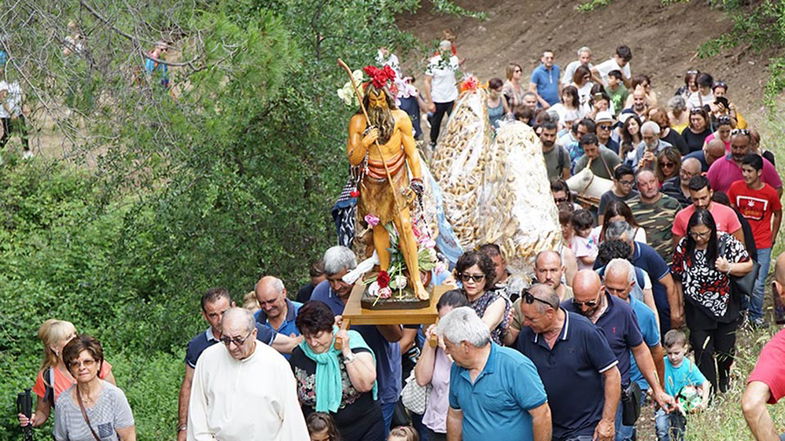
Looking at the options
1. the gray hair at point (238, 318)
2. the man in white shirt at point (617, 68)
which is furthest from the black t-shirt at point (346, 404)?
the man in white shirt at point (617, 68)

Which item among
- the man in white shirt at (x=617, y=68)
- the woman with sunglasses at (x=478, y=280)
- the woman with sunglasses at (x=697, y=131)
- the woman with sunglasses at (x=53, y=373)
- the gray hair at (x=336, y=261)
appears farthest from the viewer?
the man in white shirt at (x=617, y=68)

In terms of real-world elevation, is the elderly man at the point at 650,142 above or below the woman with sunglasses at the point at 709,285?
above

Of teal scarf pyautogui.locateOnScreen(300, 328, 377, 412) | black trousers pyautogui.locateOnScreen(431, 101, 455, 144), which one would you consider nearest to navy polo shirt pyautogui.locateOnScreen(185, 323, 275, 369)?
teal scarf pyautogui.locateOnScreen(300, 328, 377, 412)

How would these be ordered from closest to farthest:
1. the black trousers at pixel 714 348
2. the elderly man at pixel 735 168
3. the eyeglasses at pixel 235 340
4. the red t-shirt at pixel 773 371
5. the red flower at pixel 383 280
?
the red t-shirt at pixel 773 371 → the eyeglasses at pixel 235 340 → the red flower at pixel 383 280 → the black trousers at pixel 714 348 → the elderly man at pixel 735 168

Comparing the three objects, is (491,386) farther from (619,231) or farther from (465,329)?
(619,231)

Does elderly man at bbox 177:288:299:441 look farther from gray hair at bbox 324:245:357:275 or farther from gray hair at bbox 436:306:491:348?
gray hair at bbox 436:306:491:348

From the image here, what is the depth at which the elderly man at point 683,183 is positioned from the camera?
10.7 meters

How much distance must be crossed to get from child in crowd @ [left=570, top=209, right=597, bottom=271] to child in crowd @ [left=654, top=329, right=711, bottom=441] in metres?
1.40

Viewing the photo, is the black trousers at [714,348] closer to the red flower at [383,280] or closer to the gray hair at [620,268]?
the gray hair at [620,268]

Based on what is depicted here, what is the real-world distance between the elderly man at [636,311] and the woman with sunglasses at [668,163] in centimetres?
367

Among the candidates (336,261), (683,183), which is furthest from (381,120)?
(683,183)

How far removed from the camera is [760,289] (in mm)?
10648

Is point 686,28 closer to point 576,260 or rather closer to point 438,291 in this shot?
point 576,260

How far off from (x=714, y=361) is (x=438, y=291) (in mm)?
2441
